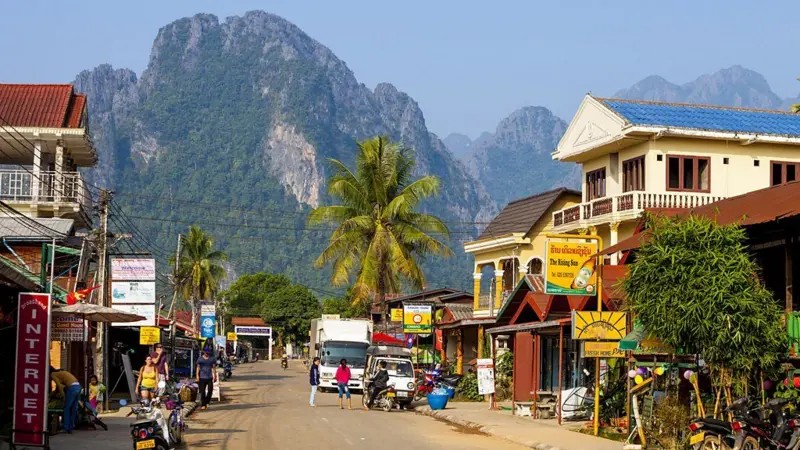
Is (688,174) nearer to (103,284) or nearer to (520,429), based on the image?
(520,429)

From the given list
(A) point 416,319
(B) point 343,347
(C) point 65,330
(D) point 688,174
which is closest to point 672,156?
(D) point 688,174

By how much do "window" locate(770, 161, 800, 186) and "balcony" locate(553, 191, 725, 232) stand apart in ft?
9.36

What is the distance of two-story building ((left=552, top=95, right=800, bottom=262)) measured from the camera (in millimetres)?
39562

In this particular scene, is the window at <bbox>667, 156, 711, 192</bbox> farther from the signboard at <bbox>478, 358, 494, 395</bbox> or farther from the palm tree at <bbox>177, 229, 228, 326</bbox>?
the palm tree at <bbox>177, 229, 228, 326</bbox>

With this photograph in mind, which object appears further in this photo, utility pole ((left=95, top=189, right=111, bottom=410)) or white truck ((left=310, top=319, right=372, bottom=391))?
white truck ((left=310, top=319, right=372, bottom=391))

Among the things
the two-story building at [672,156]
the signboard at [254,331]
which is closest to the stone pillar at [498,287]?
the two-story building at [672,156]

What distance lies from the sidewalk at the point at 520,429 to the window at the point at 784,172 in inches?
543

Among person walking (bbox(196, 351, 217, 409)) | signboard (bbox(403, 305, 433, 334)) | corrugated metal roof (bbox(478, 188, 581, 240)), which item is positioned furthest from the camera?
signboard (bbox(403, 305, 433, 334))

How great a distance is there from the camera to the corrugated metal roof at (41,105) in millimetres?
39844

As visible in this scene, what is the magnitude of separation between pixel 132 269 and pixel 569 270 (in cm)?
1543

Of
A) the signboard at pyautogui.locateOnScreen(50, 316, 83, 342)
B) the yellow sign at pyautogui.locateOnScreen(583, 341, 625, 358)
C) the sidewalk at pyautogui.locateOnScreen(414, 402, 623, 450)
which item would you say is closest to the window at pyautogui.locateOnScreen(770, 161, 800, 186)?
the sidewalk at pyautogui.locateOnScreen(414, 402, 623, 450)

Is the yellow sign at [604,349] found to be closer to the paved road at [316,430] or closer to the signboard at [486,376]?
the paved road at [316,430]

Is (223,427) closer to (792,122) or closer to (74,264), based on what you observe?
(74,264)

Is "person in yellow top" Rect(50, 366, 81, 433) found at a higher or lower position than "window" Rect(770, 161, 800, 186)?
lower
